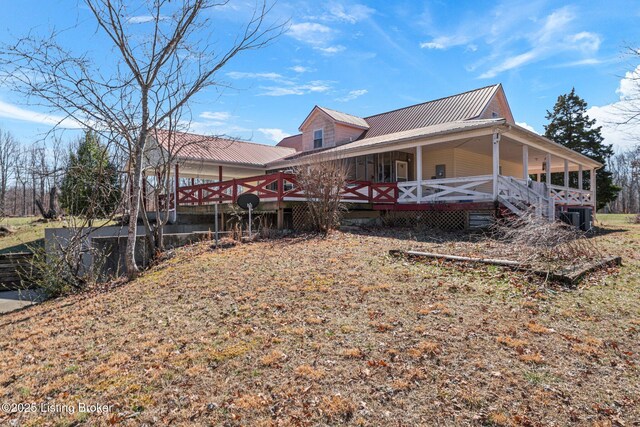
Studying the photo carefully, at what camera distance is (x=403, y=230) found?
12906 mm

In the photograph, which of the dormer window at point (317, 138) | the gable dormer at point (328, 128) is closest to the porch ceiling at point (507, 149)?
the gable dormer at point (328, 128)

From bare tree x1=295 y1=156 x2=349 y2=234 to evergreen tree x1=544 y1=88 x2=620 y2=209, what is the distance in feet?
84.3

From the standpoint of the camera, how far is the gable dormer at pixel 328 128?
812 inches

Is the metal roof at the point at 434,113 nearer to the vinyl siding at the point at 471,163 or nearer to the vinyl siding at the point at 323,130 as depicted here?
the vinyl siding at the point at 471,163

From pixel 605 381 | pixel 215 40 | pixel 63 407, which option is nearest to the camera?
pixel 605 381

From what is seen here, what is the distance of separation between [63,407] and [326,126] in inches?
752

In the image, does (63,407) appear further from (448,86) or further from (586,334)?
(448,86)

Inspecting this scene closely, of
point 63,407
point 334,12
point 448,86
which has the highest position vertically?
point 448,86

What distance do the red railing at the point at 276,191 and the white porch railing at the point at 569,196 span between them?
704 cm

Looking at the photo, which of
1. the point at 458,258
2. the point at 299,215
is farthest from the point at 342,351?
the point at 299,215

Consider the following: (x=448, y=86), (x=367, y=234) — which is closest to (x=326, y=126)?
(x=448, y=86)

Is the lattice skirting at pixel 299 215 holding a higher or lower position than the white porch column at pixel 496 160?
lower

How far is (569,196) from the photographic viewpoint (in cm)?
1716

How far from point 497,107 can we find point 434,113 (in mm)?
3199
